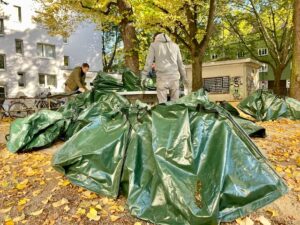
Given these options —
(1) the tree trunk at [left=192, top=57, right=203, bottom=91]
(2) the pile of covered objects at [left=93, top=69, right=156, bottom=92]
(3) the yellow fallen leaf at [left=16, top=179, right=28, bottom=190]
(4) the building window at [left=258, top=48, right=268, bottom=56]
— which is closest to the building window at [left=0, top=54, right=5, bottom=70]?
(1) the tree trunk at [left=192, top=57, right=203, bottom=91]

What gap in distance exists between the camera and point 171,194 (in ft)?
9.50

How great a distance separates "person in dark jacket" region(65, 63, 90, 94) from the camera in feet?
28.8

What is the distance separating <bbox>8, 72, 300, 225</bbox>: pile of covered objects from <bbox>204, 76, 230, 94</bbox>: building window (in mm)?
22632

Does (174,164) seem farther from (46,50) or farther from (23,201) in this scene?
(46,50)

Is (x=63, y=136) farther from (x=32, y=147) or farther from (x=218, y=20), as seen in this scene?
(x=218, y=20)

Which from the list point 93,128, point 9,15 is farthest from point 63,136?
point 9,15

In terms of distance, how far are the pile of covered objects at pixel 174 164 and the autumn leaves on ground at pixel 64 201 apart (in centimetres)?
9

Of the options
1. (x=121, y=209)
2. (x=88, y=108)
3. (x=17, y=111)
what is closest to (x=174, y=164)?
(x=121, y=209)

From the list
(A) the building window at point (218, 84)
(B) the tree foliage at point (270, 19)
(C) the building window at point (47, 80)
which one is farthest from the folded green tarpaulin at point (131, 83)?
(C) the building window at point (47, 80)

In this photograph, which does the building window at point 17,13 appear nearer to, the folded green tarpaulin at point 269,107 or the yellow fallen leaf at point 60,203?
the folded green tarpaulin at point 269,107

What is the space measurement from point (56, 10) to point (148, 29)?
4.53m

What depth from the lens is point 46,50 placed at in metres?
29.0

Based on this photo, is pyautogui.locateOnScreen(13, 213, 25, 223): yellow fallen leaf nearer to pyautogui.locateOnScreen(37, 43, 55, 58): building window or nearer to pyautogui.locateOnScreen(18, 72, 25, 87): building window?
A: pyautogui.locateOnScreen(18, 72, 25, 87): building window

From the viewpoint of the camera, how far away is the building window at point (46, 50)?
2845 centimetres
